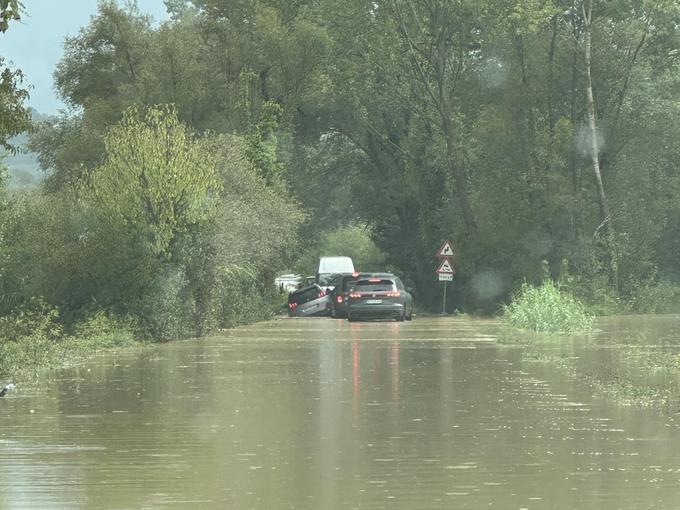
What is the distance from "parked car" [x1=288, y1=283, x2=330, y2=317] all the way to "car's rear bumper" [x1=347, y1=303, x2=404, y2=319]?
455 inches

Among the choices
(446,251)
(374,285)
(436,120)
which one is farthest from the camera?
(436,120)

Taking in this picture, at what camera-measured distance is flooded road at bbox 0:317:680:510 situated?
11523 millimetres

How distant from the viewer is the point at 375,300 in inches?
2000

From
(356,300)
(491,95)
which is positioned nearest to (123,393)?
(356,300)

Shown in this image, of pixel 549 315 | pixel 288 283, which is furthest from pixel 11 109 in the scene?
pixel 288 283

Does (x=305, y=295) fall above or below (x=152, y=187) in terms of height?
below

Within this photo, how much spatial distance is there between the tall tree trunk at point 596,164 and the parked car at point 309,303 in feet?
38.9

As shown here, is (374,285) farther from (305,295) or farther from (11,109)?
(11,109)

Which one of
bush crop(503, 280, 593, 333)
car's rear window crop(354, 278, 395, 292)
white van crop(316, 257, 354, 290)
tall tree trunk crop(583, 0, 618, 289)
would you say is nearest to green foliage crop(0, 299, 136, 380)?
bush crop(503, 280, 593, 333)

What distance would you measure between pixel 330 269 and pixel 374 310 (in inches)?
844

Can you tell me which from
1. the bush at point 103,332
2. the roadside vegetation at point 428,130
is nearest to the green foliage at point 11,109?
the bush at point 103,332

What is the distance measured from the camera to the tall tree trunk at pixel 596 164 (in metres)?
57.0

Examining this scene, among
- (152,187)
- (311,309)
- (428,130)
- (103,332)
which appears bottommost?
(311,309)

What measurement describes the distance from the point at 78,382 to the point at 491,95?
46643 mm
